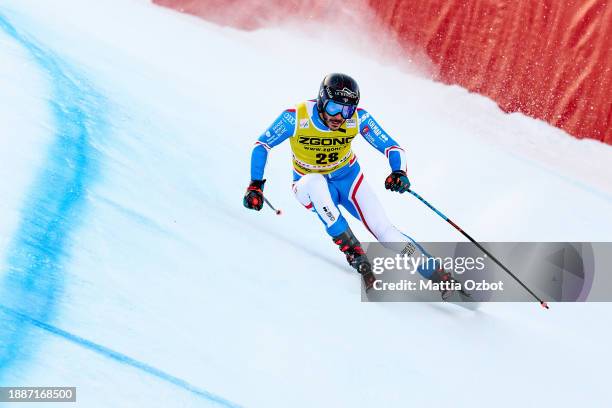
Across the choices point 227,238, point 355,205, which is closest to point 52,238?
point 227,238

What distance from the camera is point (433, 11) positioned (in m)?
7.06

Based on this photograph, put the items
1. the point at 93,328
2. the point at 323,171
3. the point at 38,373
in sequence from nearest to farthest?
the point at 38,373 → the point at 93,328 → the point at 323,171

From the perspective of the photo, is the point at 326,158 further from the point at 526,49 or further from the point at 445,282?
the point at 526,49

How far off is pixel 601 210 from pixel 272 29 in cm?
440

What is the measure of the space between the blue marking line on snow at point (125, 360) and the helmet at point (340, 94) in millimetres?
1875

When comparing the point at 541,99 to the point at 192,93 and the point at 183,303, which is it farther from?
the point at 183,303

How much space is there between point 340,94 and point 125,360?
192 cm

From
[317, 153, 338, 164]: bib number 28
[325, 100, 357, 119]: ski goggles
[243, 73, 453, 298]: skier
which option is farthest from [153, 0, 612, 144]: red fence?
[325, 100, 357, 119]: ski goggles

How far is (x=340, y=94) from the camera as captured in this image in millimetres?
3717

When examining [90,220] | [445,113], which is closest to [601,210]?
[445,113]

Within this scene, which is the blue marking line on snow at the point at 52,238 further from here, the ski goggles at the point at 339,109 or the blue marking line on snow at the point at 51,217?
the ski goggles at the point at 339,109

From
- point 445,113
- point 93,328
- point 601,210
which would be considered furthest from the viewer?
point 445,113

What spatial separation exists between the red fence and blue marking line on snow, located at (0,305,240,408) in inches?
200

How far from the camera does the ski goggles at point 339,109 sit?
377 centimetres
